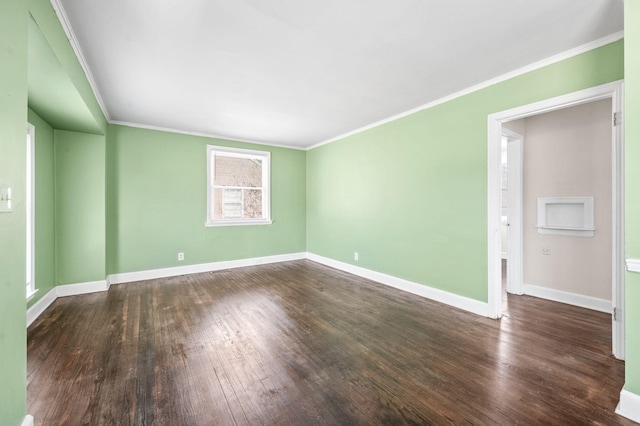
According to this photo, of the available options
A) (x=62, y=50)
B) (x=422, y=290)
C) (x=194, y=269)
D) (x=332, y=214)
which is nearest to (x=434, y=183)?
(x=422, y=290)

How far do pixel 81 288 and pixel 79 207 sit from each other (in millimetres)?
1149

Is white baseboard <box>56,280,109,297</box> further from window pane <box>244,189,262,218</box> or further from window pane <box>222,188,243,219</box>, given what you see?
window pane <box>244,189,262,218</box>

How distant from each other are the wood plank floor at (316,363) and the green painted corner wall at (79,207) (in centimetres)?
58

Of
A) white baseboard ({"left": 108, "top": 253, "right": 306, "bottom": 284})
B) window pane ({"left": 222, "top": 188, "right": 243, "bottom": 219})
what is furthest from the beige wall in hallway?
window pane ({"left": 222, "top": 188, "right": 243, "bottom": 219})

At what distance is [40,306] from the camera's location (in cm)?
319

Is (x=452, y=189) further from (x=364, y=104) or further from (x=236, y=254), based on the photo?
(x=236, y=254)

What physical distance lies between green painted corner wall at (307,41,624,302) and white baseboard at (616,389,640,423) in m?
1.44

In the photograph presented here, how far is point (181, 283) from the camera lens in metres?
4.36

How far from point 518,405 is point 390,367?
0.80 meters

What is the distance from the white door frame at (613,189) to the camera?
2141 millimetres

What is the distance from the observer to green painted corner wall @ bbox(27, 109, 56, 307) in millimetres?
3213

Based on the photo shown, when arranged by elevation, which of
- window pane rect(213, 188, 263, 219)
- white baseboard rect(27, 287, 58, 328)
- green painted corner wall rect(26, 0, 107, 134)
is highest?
green painted corner wall rect(26, 0, 107, 134)

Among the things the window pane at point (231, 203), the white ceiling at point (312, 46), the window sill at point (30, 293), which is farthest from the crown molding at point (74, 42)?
the window pane at point (231, 203)

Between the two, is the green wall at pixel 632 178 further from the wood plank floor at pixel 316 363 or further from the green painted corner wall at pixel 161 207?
the green painted corner wall at pixel 161 207
